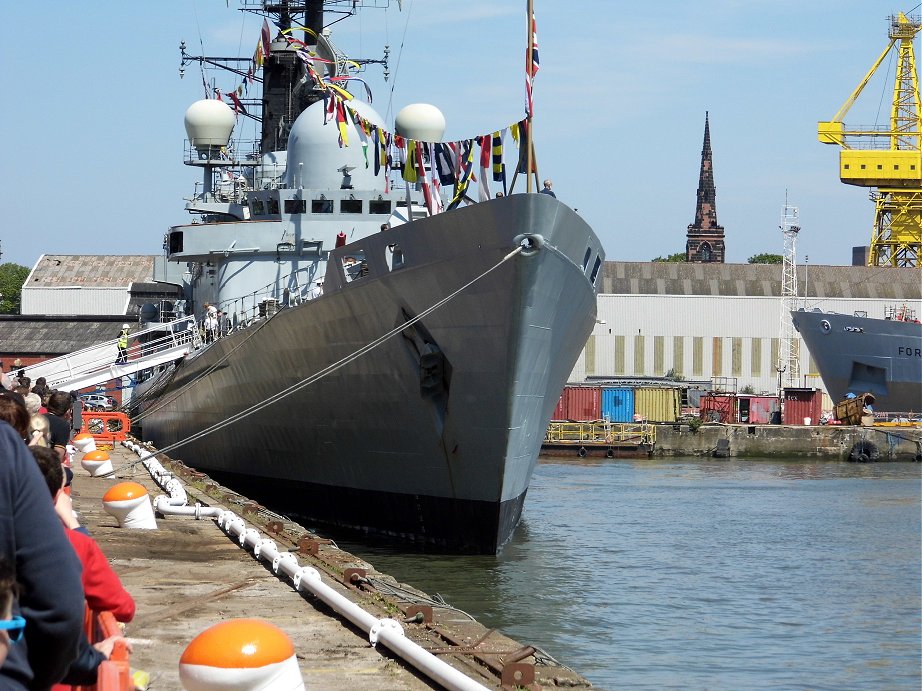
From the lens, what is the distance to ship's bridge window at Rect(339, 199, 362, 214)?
69.2 feet

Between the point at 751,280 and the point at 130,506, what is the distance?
153ft

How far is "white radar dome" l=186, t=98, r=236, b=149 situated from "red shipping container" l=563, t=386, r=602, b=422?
20.1 metres

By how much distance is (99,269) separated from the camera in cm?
6562

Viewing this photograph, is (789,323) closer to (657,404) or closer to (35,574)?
(657,404)

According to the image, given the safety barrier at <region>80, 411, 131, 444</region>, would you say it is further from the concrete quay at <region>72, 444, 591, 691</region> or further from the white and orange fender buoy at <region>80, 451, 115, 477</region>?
the concrete quay at <region>72, 444, 591, 691</region>

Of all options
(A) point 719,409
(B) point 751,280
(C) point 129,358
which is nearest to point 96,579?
(C) point 129,358

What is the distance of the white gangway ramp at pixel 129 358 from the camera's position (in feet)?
75.4

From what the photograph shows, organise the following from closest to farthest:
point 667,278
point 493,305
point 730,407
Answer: point 493,305
point 730,407
point 667,278

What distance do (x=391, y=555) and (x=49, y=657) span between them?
12309 millimetres

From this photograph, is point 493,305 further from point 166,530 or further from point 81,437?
point 81,437

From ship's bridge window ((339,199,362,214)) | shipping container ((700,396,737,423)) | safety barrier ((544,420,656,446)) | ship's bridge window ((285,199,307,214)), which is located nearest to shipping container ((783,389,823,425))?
shipping container ((700,396,737,423))

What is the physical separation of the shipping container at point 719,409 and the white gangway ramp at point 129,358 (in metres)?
22.8

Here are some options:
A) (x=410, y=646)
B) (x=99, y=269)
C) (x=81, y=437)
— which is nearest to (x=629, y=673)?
(x=410, y=646)

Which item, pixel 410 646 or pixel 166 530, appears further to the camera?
pixel 166 530
